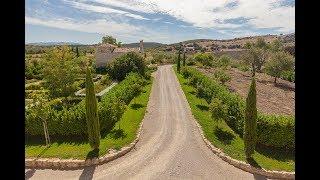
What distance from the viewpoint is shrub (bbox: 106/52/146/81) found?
Result: 186 ft

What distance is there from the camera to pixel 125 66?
2231 inches

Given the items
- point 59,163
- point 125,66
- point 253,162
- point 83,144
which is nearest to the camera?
point 59,163

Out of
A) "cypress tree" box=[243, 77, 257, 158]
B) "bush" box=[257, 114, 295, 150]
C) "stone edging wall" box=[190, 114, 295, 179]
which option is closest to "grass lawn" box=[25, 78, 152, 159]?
"stone edging wall" box=[190, 114, 295, 179]


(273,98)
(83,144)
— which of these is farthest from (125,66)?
(83,144)

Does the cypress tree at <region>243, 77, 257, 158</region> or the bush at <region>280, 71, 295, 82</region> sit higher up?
the bush at <region>280, 71, 295, 82</region>

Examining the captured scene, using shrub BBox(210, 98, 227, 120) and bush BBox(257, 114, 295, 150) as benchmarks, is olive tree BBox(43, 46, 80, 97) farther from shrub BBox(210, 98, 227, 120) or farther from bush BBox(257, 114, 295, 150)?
bush BBox(257, 114, 295, 150)

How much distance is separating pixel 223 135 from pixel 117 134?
8.52 m

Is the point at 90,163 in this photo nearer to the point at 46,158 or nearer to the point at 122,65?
the point at 46,158

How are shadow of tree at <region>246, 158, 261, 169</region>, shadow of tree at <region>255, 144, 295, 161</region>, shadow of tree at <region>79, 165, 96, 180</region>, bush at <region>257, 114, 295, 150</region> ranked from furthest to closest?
bush at <region>257, 114, 295, 150</region>, shadow of tree at <region>255, 144, 295, 161</region>, shadow of tree at <region>246, 158, 261, 169</region>, shadow of tree at <region>79, 165, 96, 180</region>

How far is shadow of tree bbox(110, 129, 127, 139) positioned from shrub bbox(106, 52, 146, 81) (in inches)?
1218

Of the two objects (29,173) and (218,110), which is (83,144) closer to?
(29,173)

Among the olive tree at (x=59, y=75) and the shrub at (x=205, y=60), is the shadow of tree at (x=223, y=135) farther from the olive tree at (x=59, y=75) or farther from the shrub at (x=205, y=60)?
the shrub at (x=205, y=60)
